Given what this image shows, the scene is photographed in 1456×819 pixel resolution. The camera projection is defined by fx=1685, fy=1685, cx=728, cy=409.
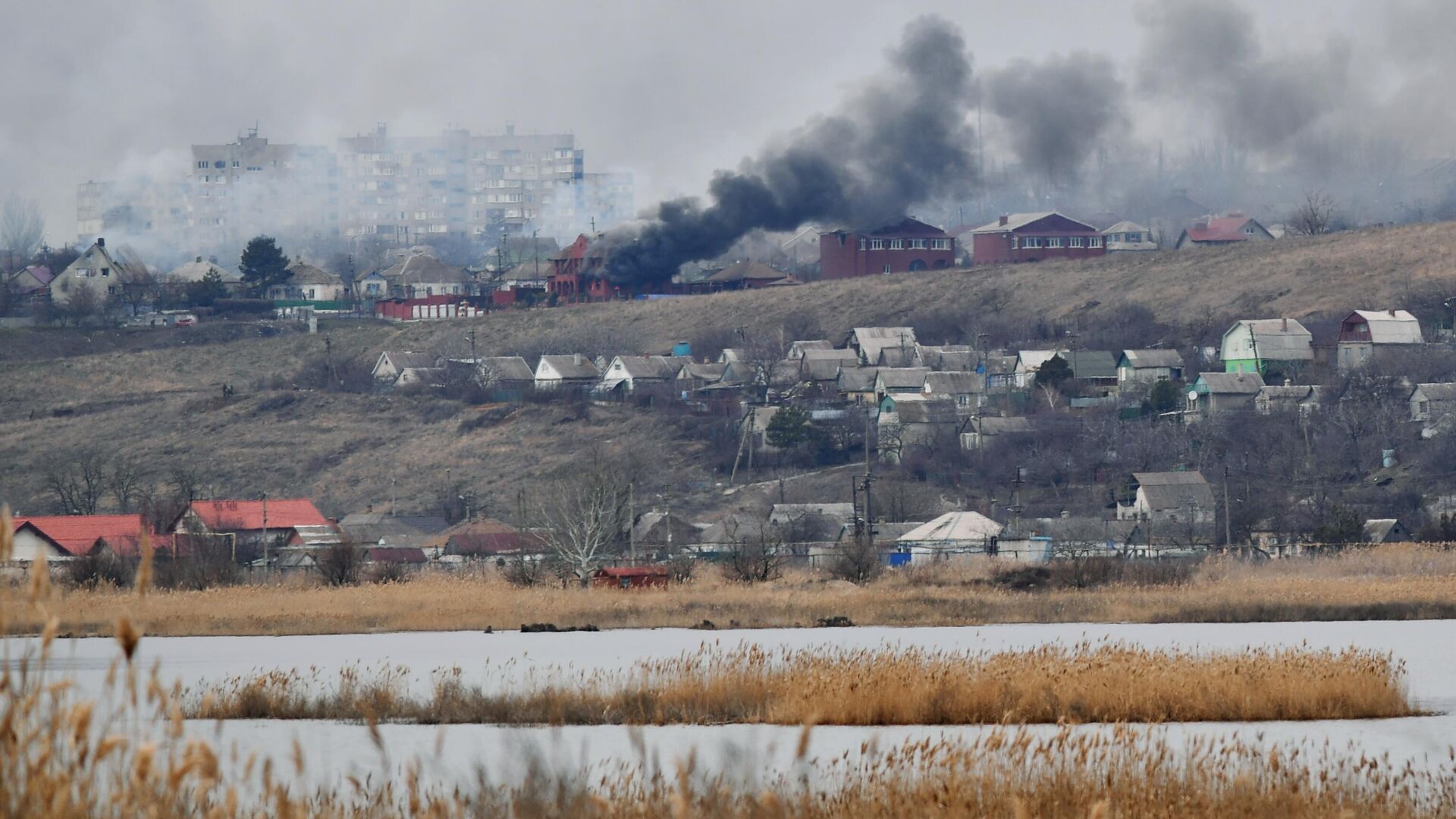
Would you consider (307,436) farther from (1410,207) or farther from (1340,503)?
(1410,207)

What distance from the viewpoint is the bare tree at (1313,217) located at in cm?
12312

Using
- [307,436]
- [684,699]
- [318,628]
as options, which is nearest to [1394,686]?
[684,699]

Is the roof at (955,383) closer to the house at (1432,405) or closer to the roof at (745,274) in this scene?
the house at (1432,405)

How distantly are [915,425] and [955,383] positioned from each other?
308 inches

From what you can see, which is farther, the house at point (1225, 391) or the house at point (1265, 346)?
the house at point (1265, 346)

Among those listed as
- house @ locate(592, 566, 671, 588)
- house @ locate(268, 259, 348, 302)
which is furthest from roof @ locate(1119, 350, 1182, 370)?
house @ locate(268, 259, 348, 302)

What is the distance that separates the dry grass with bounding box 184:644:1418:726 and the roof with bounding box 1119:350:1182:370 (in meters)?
66.0

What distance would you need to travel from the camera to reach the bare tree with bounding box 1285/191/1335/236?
404 ft

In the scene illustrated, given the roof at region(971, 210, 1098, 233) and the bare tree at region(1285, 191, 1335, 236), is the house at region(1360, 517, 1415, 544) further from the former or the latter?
the roof at region(971, 210, 1098, 233)

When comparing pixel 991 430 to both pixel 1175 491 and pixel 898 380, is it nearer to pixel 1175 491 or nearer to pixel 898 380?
pixel 1175 491

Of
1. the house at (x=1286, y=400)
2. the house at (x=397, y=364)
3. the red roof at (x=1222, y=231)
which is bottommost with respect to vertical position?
the house at (x=1286, y=400)

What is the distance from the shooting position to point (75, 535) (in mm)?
56469

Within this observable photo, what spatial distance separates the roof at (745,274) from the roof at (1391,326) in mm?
47343

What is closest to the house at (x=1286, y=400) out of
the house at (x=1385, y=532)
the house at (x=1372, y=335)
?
the house at (x=1372, y=335)
